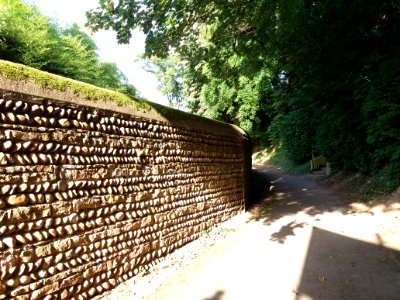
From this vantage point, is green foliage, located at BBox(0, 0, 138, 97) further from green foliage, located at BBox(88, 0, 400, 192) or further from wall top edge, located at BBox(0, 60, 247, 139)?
wall top edge, located at BBox(0, 60, 247, 139)

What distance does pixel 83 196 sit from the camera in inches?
136

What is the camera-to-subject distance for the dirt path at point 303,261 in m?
3.64

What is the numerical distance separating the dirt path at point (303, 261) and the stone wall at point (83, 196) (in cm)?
88

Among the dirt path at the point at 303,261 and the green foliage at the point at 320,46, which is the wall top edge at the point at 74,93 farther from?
the dirt path at the point at 303,261

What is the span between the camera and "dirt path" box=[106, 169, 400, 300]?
12.0 ft

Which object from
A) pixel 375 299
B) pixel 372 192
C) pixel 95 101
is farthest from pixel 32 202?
pixel 372 192

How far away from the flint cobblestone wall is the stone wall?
0.01 m

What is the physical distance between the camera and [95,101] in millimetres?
3787

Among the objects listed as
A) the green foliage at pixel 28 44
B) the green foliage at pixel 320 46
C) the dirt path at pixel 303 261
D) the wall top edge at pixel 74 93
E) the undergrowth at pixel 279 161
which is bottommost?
the dirt path at pixel 303 261

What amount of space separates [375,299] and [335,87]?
575cm

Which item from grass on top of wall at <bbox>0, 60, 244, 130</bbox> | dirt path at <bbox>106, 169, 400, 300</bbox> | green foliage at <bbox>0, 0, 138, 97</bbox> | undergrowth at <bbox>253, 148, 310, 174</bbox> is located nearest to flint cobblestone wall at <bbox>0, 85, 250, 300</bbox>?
grass on top of wall at <bbox>0, 60, 244, 130</bbox>

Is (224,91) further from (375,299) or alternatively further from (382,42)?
(375,299)

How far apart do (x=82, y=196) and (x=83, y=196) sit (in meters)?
0.01

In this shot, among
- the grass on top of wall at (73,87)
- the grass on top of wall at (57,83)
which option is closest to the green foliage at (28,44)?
the grass on top of wall at (73,87)
